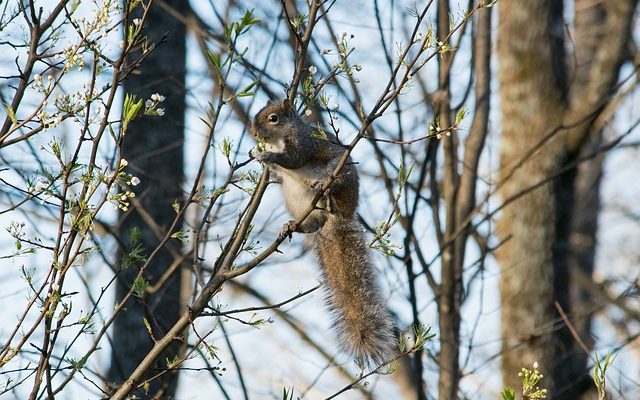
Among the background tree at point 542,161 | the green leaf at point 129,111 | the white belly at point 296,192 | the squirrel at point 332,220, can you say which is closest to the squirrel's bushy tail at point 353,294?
the squirrel at point 332,220

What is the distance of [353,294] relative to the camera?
299 cm

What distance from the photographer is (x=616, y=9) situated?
5.59 metres

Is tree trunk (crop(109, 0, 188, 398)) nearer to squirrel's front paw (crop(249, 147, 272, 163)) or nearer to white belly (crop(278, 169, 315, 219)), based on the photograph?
white belly (crop(278, 169, 315, 219))

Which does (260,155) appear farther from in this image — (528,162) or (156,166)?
(528,162)

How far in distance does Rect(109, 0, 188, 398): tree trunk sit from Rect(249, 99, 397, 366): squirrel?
1099 millimetres

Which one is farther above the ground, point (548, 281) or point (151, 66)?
point (151, 66)

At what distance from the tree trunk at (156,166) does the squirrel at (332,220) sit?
1099 millimetres

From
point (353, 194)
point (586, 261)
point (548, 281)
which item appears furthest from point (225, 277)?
point (586, 261)

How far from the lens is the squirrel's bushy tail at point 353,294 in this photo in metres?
2.76

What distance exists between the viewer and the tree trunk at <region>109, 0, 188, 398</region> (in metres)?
4.33

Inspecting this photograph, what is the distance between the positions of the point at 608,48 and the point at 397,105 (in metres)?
2.08

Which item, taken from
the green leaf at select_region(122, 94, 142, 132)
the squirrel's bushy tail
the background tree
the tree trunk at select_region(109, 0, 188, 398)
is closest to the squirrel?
the squirrel's bushy tail

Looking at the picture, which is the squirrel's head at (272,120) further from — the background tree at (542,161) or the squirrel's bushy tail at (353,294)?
the background tree at (542,161)

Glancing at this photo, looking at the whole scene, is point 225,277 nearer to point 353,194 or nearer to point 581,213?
point 353,194
